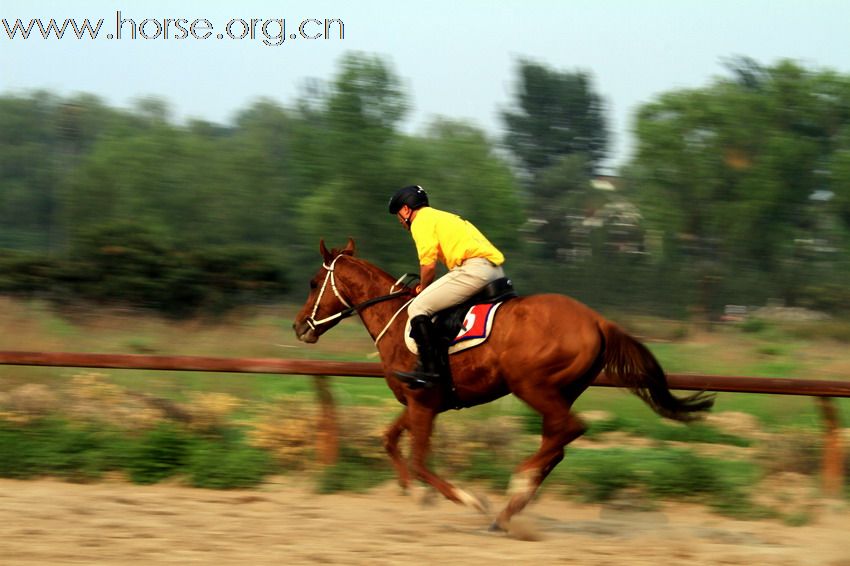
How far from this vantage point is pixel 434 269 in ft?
25.5

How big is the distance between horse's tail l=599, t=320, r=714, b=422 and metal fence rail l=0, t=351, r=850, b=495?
59cm

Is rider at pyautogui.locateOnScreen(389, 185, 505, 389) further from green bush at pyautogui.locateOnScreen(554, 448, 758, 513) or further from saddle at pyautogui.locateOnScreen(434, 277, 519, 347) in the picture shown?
green bush at pyautogui.locateOnScreen(554, 448, 758, 513)

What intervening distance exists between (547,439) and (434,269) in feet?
5.18

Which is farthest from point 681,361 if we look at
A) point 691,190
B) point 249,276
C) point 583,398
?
point 691,190

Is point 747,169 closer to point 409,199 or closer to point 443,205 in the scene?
point 443,205

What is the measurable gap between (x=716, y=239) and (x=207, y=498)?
27332mm

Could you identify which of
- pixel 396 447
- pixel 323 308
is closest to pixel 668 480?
pixel 396 447

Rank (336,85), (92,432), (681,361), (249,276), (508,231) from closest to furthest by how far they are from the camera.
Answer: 1. (92,432)
2. (681,361)
3. (249,276)
4. (336,85)
5. (508,231)

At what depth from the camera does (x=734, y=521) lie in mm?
7672

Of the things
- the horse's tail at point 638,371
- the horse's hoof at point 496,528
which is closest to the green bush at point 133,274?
the horse's hoof at point 496,528

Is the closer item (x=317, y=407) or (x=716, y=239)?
(x=317, y=407)

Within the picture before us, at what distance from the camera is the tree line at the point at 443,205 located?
2572 cm

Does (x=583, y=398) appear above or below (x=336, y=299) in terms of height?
below

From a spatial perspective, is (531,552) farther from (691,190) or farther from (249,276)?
(691,190)
